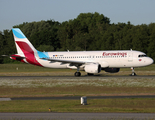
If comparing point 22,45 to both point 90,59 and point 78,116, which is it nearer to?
point 90,59

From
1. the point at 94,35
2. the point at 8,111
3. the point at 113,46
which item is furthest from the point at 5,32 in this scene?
the point at 8,111

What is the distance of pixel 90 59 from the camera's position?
4572 cm

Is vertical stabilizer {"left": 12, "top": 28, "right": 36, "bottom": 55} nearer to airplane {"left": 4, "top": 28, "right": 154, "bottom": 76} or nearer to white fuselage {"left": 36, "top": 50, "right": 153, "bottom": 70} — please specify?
airplane {"left": 4, "top": 28, "right": 154, "bottom": 76}

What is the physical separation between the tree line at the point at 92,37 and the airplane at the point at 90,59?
157 ft

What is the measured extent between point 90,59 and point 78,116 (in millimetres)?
30967

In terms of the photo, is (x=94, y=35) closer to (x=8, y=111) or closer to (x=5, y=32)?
(x=5, y=32)

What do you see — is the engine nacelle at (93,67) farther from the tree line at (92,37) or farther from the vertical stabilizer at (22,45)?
the tree line at (92,37)

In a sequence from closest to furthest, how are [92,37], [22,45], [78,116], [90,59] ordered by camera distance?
[78,116], [90,59], [22,45], [92,37]

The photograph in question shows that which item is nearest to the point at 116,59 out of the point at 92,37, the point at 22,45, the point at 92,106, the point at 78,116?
the point at 22,45

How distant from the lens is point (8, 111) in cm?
1677

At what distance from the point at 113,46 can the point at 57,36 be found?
42.6 meters

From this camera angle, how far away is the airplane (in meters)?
44.4

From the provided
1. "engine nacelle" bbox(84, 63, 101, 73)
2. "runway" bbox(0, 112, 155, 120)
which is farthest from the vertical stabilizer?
"runway" bbox(0, 112, 155, 120)

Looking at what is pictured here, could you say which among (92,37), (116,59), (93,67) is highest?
(92,37)
